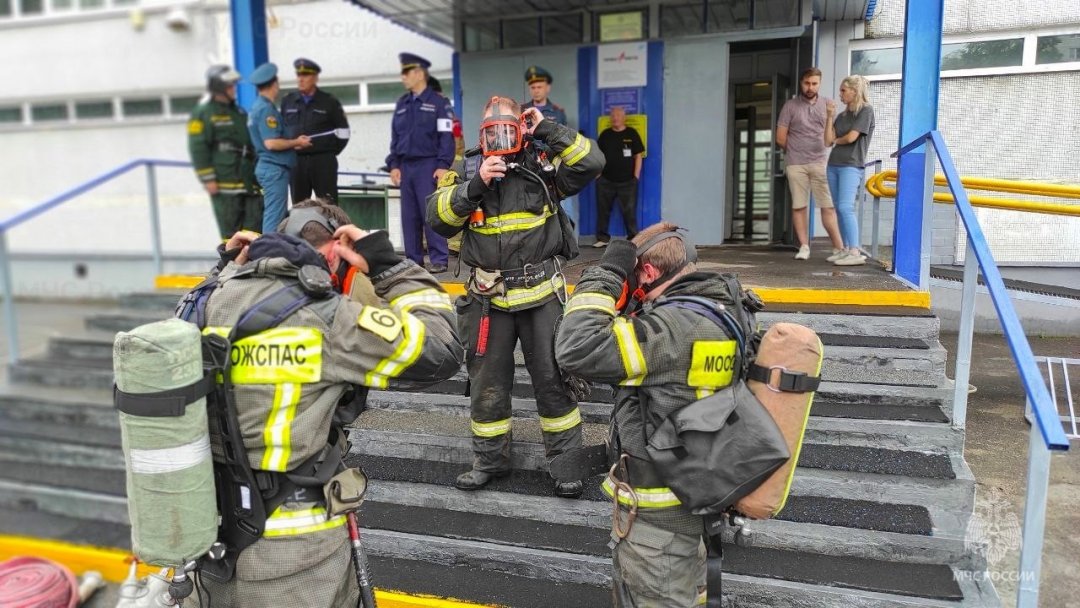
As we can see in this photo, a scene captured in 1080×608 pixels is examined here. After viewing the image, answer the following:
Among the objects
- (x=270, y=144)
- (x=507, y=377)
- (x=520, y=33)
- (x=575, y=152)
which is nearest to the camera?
(x=575, y=152)

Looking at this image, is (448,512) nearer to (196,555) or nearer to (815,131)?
(196,555)

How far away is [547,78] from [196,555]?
171 inches

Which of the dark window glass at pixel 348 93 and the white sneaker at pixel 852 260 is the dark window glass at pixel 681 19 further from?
the dark window glass at pixel 348 93

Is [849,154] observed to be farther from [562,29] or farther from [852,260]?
[562,29]

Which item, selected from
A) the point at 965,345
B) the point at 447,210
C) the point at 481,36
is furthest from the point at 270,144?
the point at 965,345

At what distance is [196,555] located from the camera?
5.72 feet

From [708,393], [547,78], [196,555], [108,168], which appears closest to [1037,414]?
[708,393]

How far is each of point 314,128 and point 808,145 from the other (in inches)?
174

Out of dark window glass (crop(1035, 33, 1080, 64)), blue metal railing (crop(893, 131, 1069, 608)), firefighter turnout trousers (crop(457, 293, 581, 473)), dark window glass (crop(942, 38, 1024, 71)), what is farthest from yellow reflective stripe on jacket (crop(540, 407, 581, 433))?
dark window glass (crop(1035, 33, 1080, 64))

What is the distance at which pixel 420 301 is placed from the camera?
2.15m

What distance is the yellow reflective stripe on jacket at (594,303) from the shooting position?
218cm

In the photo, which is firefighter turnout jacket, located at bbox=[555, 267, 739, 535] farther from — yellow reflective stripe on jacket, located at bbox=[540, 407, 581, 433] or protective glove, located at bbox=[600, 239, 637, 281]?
yellow reflective stripe on jacket, located at bbox=[540, 407, 581, 433]

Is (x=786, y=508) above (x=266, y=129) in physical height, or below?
below

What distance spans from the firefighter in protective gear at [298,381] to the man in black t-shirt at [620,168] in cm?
603
